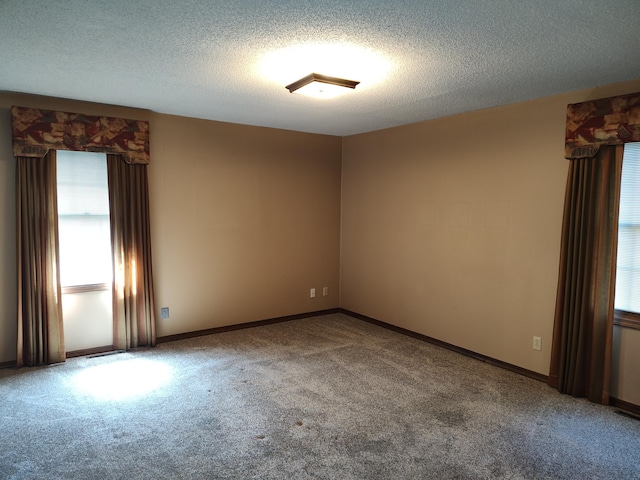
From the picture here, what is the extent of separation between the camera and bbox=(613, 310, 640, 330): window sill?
10.4 ft

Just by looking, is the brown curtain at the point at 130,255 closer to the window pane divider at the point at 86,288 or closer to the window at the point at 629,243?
the window pane divider at the point at 86,288

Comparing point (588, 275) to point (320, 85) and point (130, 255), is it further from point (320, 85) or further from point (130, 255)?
point (130, 255)

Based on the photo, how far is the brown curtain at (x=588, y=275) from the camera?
3.21 meters

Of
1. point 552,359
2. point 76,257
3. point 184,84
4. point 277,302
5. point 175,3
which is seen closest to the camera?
point 175,3

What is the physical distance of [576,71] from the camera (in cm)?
290

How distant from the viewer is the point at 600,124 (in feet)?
10.5

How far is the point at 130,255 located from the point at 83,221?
0.54 m

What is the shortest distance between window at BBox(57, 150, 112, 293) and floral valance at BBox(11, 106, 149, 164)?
14 centimetres

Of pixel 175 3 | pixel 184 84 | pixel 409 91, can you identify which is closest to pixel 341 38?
pixel 175 3

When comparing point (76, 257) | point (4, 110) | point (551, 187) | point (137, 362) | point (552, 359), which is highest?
point (4, 110)

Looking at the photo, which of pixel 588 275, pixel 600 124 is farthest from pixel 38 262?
pixel 600 124

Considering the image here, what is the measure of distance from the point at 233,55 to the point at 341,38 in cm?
72

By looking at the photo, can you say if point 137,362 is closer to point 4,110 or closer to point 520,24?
point 4,110

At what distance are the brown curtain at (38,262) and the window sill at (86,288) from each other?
132mm
